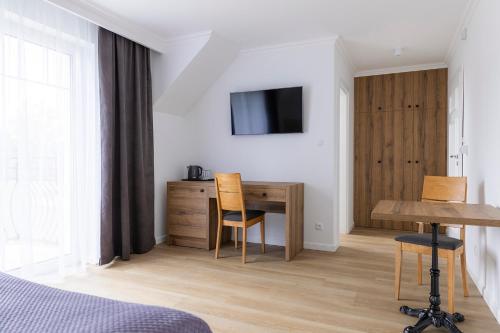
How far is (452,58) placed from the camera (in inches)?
155

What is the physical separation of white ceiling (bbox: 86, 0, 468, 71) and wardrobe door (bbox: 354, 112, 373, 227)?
3.96ft

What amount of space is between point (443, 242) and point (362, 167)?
2.82 m

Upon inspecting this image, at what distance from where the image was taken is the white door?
10.9 ft

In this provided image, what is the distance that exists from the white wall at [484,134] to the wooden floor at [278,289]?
0.73 ft

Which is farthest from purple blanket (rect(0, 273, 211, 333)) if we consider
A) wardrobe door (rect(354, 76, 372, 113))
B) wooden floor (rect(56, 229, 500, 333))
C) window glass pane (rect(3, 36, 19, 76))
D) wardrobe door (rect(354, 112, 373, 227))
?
wardrobe door (rect(354, 76, 372, 113))

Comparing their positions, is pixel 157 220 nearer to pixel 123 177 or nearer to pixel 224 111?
pixel 123 177

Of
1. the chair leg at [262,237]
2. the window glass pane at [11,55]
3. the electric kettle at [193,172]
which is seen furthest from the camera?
the electric kettle at [193,172]

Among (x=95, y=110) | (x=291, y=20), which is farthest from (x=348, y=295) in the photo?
(x=95, y=110)

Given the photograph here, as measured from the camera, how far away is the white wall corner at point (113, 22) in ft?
8.85

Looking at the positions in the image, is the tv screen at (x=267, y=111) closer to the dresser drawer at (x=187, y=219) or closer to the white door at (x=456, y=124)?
the dresser drawer at (x=187, y=219)

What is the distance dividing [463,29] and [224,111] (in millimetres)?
2740

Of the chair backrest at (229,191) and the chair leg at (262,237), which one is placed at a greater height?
the chair backrest at (229,191)

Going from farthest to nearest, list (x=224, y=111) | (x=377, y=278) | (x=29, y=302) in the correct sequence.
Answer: (x=224, y=111) < (x=377, y=278) < (x=29, y=302)

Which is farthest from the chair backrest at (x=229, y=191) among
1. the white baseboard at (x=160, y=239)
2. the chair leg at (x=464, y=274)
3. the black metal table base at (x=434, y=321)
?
the chair leg at (x=464, y=274)
